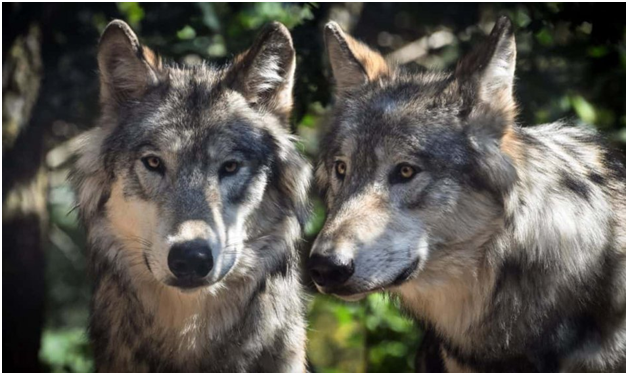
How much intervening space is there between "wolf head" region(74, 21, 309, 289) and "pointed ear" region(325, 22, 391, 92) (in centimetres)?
19

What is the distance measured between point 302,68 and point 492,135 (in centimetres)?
117

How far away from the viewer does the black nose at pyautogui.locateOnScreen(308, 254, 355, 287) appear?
3.18 metres

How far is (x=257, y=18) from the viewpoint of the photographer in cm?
464

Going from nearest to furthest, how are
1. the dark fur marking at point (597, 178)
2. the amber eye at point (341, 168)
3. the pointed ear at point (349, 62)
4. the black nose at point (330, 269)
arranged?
the black nose at point (330, 269) → the amber eye at point (341, 168) → the dark fur marking at point (597, 178) → the pointed ear at point (349, 62)

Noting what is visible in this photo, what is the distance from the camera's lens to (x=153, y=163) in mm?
3631

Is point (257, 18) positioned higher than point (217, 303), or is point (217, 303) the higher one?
point (257, 18)

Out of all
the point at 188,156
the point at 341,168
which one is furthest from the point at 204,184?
the point at 341,168

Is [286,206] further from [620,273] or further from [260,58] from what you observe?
[620,273]

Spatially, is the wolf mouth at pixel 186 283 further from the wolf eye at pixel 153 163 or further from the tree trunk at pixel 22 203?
the tree trunk at pixel 22 203

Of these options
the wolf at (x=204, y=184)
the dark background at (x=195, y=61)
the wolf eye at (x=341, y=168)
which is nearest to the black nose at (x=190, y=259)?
the wolf at (x=204, y=184)

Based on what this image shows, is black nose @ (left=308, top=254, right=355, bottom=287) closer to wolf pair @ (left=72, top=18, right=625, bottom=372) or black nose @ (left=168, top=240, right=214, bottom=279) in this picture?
wolf pair @ (left=72, top=18, right=625, bottom=372)

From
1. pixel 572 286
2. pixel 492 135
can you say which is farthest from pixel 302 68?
pixel 572 286

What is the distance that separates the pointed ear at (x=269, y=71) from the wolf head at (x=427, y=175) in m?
0.41

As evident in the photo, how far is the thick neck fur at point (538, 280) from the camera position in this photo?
3467 millimetres
